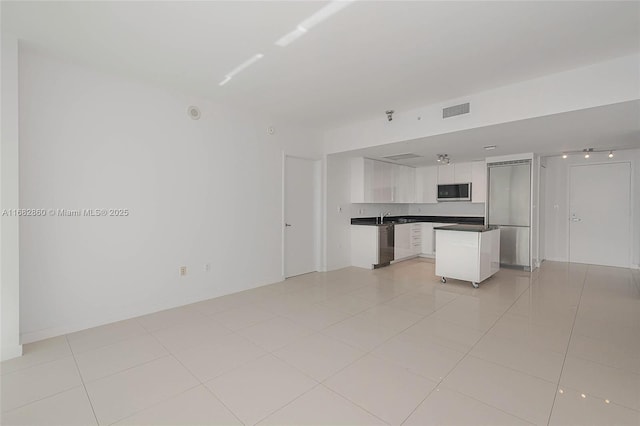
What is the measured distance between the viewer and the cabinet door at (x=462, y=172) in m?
6.65

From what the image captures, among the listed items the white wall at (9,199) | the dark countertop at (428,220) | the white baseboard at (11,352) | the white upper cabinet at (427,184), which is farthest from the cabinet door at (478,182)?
the white baseboard at (11,352)

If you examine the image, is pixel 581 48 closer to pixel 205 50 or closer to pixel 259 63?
pixel 259 63

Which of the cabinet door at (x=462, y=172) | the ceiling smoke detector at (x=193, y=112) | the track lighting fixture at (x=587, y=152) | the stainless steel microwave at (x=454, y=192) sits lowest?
the stainless steel microwave at (x=454, y=192)

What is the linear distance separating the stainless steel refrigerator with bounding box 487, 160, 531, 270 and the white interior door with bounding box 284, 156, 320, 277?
373 cm

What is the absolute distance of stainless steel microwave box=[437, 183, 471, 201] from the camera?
21.8 feet

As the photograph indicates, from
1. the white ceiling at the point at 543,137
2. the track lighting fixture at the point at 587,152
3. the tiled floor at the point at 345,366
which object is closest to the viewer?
the tiled floor at the point at 345,366

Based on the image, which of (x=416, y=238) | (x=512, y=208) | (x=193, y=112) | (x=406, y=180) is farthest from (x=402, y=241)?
(x=193, y=112)

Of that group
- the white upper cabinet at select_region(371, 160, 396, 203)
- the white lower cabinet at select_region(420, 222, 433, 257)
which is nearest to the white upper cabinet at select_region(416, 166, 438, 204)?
the white lower cabinet at select_region(420, 222, 433, 257)

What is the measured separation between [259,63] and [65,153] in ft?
7.08

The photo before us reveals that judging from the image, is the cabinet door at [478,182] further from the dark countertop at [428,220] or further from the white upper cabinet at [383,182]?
the white upper cabinet at [383,182]

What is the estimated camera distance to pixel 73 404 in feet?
6.18

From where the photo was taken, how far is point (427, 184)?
743 cm

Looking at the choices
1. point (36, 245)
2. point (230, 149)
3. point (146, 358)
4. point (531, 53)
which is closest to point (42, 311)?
point (36, 245)

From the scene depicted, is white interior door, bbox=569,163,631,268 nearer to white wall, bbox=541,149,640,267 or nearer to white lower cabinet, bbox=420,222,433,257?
white wall, bbox=541,149,640,267
